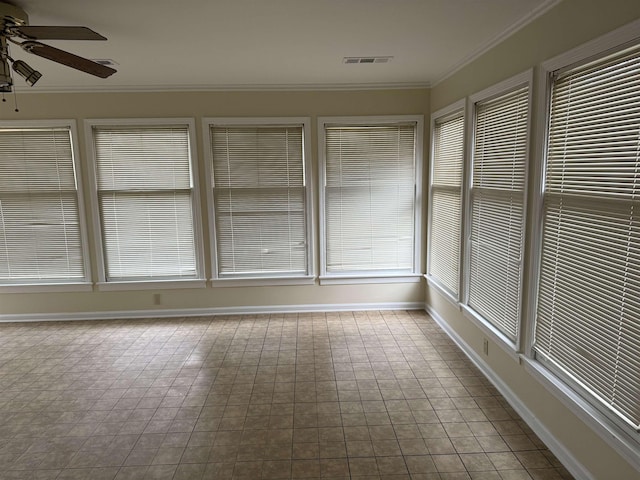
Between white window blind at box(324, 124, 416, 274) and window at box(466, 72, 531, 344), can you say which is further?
white window blind at box(324, 124, 416, 274)

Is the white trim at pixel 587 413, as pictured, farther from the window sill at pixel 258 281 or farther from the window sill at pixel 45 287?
the window sill at pixel 45 287

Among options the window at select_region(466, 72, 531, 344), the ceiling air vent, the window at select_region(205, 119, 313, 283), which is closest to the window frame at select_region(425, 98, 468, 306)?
the window at select_region(466, 72, 531, 344)

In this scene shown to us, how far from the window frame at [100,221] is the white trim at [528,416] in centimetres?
294

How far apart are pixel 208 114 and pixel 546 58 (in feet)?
10.9

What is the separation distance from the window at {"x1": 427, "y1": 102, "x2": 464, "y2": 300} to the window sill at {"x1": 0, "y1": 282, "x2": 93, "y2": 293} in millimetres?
3980

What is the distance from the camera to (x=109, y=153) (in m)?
4.48

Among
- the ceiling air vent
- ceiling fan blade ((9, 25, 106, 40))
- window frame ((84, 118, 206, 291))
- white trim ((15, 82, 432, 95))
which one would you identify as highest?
the ceiling air vent

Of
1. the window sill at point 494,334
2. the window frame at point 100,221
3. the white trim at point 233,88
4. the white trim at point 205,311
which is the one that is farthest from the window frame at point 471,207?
the window frame at point 100,221

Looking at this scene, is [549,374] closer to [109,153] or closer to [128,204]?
[128,204]

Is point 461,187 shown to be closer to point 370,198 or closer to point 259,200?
point 370,198

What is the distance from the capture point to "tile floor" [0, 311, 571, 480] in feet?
7.54

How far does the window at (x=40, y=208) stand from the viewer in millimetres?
4402

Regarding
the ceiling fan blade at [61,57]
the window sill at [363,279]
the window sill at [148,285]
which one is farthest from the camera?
the window sill at [363,279]

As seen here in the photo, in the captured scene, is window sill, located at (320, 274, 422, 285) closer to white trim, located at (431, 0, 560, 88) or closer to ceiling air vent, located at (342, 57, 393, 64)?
white trim, located at (431, 0, 560, 88)
